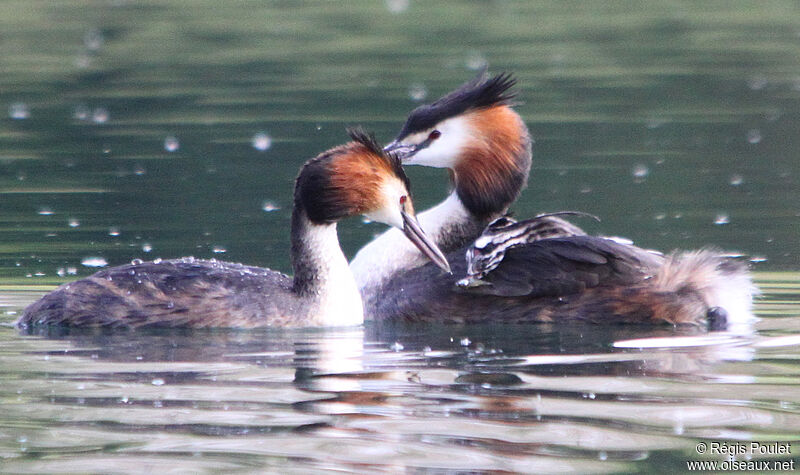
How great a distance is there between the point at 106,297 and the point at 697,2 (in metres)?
25.4

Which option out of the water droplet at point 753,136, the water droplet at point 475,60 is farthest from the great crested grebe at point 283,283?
the water droplet at point 475,60

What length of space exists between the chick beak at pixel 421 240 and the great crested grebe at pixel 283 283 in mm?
58

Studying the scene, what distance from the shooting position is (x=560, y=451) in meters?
6.04

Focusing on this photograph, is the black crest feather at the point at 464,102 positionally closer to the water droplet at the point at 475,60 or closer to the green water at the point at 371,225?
the green water at the point at 371,225

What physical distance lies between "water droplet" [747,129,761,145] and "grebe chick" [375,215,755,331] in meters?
7.46

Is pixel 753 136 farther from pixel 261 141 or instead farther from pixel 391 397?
pixel 391 397

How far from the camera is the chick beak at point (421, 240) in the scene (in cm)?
927

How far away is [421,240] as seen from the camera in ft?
30.5

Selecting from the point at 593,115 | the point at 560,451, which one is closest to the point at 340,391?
the point at 560,451

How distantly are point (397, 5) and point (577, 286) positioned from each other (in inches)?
924

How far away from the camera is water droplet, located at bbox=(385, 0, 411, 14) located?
103 ft

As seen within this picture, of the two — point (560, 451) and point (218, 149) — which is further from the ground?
point (218, 149)

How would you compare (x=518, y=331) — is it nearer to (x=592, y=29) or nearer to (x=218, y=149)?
(x=218, y=149)

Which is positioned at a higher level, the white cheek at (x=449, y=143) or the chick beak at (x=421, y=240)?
the white cheek at (x=449, y=143)
